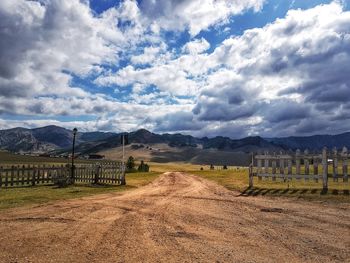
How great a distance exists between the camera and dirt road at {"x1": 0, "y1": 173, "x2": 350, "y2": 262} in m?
9.04

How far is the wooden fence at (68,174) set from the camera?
32219 millimetres

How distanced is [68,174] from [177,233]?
2500 cm

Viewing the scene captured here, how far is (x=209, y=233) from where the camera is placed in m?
11.5

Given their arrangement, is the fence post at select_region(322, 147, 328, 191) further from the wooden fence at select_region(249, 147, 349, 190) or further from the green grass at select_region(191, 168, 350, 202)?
the green grass at select_region(191, 168, 350, 202)

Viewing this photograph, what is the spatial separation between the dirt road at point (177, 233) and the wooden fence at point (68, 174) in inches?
593

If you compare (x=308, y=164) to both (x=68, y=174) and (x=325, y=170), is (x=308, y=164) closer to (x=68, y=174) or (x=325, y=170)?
(x=325, y=170)

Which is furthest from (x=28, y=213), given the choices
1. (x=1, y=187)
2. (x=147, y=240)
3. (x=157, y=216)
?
(x=1, y=187)

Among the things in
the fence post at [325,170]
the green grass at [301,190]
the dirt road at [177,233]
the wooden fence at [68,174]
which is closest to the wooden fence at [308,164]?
the fence post at [325,170]

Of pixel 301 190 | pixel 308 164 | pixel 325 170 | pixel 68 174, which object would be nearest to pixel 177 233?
pixel 301 190

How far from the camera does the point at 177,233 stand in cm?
1148

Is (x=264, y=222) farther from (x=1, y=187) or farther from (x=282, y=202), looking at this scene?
(x=1, y=187)

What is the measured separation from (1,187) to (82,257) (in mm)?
23781

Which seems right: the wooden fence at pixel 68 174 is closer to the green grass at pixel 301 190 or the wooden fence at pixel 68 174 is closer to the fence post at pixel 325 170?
the green grass at pixel 301 190

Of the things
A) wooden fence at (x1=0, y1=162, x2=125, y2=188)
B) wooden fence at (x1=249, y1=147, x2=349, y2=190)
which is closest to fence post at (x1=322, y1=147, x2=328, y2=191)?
wooden fence at (x1=249, y1=147, x2=349, y2=190)
